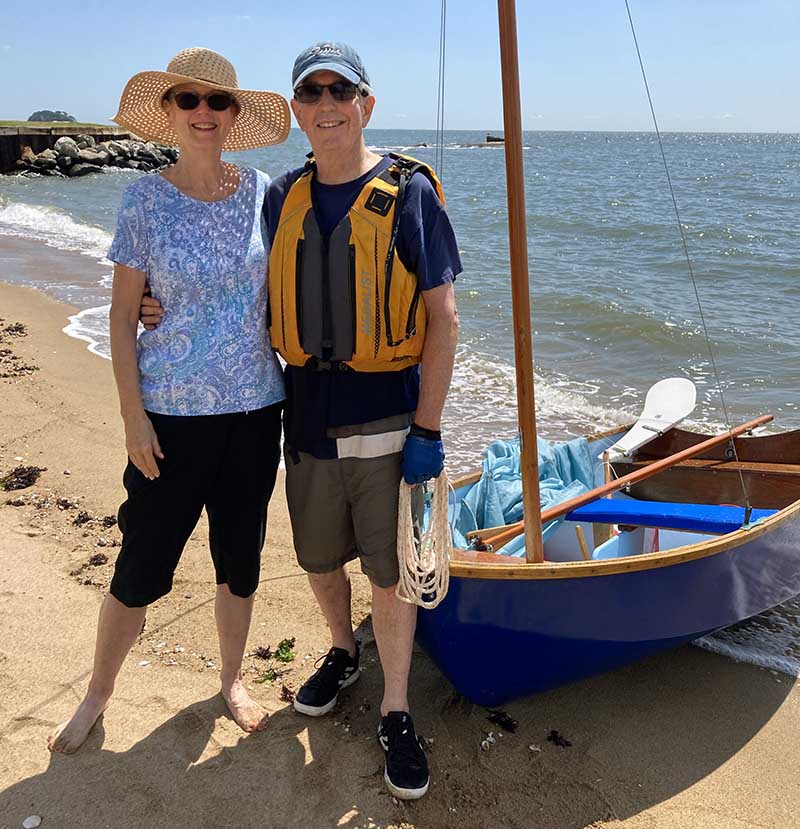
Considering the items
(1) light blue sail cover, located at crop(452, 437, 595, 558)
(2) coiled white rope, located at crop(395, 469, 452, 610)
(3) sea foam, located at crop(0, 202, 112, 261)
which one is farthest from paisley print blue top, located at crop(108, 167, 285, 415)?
(3) sea foam, located at crop(0, 202, 112, 261)

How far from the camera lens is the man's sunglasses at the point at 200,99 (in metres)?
2.56

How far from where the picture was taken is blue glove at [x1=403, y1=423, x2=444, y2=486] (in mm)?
2627

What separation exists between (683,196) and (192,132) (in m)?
28.7

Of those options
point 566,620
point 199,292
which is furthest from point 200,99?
point 566,620

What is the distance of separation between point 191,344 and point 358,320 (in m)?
0.50

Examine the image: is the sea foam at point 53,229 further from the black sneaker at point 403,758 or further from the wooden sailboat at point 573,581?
the black sneaker at point 403,758

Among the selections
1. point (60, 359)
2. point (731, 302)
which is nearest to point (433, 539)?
point (60, 359)

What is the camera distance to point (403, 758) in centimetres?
289

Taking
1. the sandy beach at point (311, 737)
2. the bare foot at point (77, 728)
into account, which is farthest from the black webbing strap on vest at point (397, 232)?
the bare foot at point (77, 728)

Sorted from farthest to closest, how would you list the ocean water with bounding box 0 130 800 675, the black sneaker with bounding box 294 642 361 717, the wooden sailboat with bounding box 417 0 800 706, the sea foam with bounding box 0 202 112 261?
the sea foam with bounding box 0 202 112 261
the ocean water with bounding box 0 130 800 675
the black sneaker with bounding box 294 642 361 717
the wooden sailboat with bounding box 417 0 800 706

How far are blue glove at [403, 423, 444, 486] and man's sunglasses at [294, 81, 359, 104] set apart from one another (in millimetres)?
984

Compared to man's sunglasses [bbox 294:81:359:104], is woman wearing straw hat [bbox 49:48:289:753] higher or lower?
lower

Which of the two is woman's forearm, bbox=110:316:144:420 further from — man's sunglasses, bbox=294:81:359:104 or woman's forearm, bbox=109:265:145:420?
man's sunglasses, bbox=294:81:359:104

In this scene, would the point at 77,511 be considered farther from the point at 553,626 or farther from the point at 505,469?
the point at 553,626
